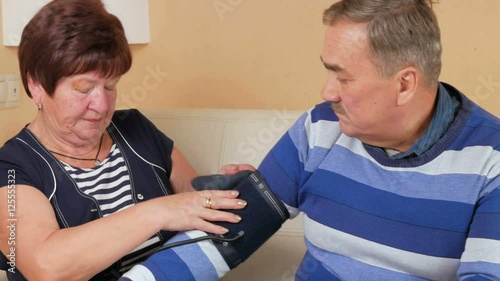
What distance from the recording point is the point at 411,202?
3.67ft

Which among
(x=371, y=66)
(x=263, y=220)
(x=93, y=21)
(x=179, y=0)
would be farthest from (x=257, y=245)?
(x=179, y=0)

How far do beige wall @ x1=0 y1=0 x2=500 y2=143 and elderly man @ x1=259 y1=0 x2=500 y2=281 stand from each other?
0.81m

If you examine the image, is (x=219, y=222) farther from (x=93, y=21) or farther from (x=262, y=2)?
(x=262, y=2)

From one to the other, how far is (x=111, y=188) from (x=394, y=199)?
0.65m

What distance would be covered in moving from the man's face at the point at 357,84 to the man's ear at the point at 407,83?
0.01m

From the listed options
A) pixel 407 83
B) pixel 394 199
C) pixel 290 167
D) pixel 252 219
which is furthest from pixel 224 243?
pixel 407 83

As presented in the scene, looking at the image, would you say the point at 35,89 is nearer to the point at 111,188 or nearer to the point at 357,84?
the point at 111,188

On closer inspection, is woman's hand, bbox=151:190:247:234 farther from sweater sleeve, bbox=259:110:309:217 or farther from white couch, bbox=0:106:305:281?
white couch, bbox=0:106:305:281

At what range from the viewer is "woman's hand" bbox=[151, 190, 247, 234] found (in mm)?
1230

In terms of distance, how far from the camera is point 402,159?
1145 mm

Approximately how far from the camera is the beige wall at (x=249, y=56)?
6.38ft

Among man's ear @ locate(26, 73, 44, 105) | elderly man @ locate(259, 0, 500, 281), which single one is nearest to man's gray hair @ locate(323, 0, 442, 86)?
elderly man @ locate(259, 0, 500, 281)

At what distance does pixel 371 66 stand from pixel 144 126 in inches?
28.2

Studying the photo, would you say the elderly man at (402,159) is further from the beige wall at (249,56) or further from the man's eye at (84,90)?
the beige wall at (249,56)
